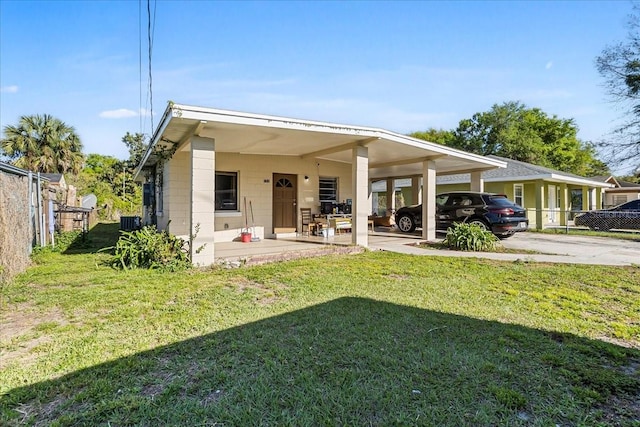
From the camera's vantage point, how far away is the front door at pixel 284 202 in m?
11.1

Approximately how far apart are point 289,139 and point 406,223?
659cm

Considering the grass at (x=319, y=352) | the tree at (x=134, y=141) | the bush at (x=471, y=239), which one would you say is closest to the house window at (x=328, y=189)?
the bush at (x=471, y=239)

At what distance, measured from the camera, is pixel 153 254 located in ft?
20.7

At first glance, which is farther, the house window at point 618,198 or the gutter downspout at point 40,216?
the house window at point 618,198

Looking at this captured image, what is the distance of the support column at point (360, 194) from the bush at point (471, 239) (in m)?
2.51

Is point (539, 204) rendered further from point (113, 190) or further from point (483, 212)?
point (113, 190)

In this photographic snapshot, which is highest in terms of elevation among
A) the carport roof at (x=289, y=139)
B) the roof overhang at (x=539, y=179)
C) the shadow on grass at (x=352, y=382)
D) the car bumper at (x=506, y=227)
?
the carport roof at (x=289, y=139)

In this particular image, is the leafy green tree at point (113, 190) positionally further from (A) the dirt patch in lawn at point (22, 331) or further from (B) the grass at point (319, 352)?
(A) the dirt patch in lawn at point (22, 331)

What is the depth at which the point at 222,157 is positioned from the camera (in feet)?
32.4

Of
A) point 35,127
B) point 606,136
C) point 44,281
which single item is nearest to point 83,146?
point 35,127

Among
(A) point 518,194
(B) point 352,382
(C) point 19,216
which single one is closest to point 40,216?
(C) point 19,216

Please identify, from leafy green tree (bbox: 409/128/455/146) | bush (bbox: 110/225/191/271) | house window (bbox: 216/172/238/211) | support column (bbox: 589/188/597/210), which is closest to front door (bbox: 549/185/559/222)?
support column (bbox: 589/188/597/210)

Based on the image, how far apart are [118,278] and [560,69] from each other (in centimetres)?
1551

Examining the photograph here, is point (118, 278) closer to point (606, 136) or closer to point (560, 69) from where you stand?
point (560, 69)
